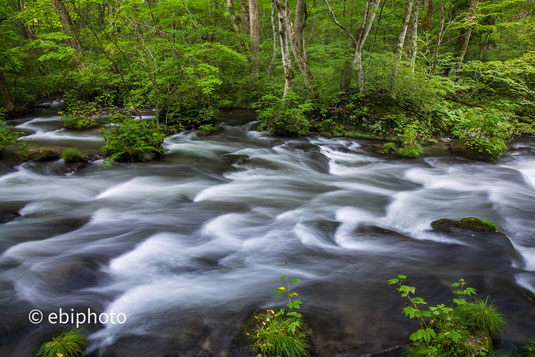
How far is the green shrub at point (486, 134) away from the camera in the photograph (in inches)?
325

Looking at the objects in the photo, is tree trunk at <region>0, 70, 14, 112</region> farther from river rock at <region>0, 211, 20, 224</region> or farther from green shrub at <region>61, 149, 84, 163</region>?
river rock at <region>0, 211, 20, 224</region>

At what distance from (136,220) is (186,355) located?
10.6 feet

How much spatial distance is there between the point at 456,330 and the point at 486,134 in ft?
26.3

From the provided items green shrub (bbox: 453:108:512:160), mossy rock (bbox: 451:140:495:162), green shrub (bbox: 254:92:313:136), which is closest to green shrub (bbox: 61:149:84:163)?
green shrub (bbox: 254:92:313:136)

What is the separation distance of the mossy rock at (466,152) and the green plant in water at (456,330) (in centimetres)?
679

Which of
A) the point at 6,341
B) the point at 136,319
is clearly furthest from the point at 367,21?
the point at 6,341

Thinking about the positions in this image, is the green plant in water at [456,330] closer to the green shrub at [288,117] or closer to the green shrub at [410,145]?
the green shrub at [410,145]

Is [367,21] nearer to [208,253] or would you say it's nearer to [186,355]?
[208,253]

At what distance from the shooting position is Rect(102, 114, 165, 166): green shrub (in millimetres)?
7262

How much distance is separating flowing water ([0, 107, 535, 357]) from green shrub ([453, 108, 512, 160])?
1.73 ft

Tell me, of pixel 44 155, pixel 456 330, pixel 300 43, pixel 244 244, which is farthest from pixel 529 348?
pixel 300 43

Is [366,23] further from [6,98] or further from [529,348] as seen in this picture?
[6,98]

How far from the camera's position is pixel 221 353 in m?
2.48

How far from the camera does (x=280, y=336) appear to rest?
7.90 feet
